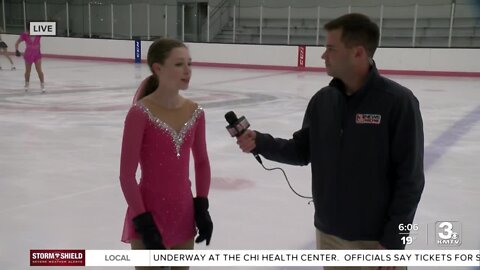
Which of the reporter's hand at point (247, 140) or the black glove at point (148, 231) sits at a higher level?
the reporter's hand at point (247, 140)

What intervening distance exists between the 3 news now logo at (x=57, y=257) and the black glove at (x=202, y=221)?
52 cm

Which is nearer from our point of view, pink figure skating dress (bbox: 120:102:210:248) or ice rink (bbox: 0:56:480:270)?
pink figure skating dress (bbox: 120:102:210:248)

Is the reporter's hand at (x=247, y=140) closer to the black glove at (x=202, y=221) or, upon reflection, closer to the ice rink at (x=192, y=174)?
the black glove at (x=202, y=221)

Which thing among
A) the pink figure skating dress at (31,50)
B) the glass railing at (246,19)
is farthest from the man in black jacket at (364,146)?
the glass railing at (246,19)

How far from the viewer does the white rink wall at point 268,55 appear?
16.5 m

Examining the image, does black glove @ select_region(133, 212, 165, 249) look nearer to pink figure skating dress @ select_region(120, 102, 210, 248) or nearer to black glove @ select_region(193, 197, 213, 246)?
pink figure skating dress @ select_region(120, 102, 210, 248)

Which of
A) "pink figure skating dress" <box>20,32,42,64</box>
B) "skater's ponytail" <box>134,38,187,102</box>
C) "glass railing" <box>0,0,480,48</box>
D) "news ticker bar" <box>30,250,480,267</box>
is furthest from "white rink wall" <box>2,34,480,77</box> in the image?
"skater's ponytail" <box>134,38,187,102</box>

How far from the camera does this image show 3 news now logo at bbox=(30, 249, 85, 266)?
2.28m

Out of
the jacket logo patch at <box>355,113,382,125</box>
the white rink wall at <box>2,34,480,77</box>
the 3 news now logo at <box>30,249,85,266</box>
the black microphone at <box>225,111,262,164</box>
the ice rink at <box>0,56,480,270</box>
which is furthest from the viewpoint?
the white rink wall at <box>2,34,480,77</box>

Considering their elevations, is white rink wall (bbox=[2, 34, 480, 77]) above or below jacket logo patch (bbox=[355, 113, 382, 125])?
below

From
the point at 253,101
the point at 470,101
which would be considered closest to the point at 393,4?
the point at 470,101

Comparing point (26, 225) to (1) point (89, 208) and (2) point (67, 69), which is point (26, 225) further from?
(2) point (67, 69)

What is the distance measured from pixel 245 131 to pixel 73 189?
2.76 meters

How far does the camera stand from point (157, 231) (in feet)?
6.22
